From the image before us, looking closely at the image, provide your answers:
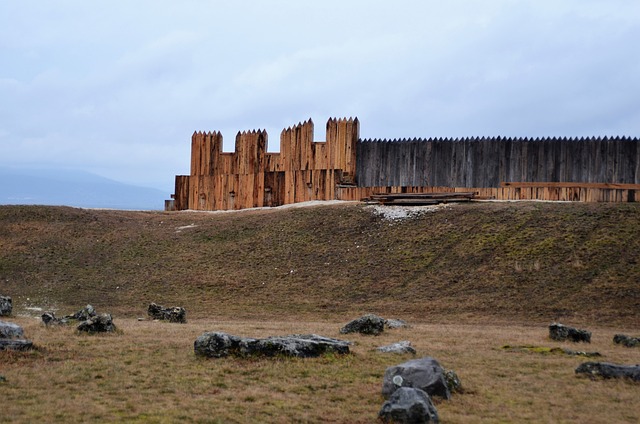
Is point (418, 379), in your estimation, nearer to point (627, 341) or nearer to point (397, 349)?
point (397, 349)

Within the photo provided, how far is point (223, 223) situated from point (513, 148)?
14411 millimetres

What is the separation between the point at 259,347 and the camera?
593 inches

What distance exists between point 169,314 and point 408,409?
13.8m

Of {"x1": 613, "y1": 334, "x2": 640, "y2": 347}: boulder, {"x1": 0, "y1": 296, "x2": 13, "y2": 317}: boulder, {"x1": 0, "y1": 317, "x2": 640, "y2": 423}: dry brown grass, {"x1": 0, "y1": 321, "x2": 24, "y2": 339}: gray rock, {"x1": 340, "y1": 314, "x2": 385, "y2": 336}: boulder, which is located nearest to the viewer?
{"x1": 0, "y1": 317, "x2": 640, "y2": 423}: dry brown grass

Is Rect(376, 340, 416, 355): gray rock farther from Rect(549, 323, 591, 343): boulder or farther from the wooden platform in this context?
Answer: the wooden platform

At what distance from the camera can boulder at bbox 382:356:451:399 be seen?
40.2 ft

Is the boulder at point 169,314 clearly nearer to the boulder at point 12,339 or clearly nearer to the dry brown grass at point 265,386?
the dry brown grass at point 265,386

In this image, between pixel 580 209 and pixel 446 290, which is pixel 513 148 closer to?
pixel 580 209

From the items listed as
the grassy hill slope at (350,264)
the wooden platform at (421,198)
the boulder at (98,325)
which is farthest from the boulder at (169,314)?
the wooden platform at (421,198)

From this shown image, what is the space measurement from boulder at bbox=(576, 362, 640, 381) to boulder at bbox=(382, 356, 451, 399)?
2.96 m

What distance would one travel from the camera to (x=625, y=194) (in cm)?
3650

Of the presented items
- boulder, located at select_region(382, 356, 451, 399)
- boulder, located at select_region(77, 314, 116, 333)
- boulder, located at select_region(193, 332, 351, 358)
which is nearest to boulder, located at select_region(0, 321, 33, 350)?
boulder, located at select_region(77, 314, 116, 333)

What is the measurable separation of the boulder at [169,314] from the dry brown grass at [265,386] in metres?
5.41

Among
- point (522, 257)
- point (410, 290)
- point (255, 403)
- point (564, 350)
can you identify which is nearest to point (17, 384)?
point (255, 403)
